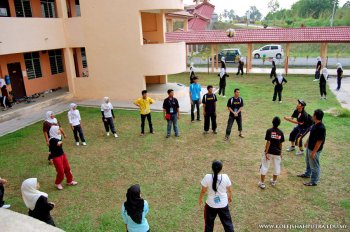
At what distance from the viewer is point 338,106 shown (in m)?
12.8

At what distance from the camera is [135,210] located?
397cm

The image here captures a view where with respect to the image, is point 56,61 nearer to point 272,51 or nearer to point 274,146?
point 274,146

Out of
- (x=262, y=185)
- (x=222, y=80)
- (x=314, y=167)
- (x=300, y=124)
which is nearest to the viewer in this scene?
(x=314, y=167)

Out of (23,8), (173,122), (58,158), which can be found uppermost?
(23,8)

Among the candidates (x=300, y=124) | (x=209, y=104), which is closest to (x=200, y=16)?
(x=209, y=104)

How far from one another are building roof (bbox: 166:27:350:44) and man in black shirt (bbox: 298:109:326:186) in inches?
630

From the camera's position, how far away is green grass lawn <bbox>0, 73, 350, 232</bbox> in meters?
5.85

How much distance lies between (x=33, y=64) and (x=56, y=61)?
1844 mm

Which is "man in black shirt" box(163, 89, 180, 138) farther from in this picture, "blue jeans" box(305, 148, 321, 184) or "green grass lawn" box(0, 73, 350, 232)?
"blue jeans" box(305, 148, 321, 184)

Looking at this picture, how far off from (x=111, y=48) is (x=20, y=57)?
4991mm

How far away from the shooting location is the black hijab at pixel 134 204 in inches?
153

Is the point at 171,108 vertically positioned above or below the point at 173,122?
above

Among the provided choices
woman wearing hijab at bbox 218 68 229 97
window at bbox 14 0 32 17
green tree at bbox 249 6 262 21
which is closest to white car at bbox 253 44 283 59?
woman wearing hijab at bbox 218 68 229 97

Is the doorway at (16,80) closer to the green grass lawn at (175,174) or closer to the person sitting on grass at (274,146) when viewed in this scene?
the green grass lawn at (175,174)
